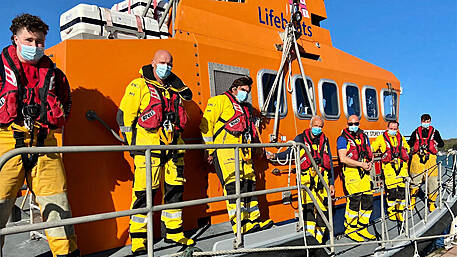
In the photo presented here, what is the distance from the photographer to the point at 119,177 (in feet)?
10.0

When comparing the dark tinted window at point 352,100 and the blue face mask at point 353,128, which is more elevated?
the dark tinted window at point 352,100

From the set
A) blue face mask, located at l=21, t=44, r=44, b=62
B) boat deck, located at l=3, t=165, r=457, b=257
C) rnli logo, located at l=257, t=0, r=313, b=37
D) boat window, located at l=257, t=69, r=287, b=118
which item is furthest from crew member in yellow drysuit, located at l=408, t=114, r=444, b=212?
blue face mask, located at l=21, t=44, r=44, b=62

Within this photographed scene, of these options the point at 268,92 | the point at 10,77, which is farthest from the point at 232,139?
the point at 10,77


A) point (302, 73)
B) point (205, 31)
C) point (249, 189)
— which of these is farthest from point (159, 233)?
point (302, 73)

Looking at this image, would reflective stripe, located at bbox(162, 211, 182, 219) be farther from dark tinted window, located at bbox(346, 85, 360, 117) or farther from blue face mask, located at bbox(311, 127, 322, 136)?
dark tinted window, located at bbox(346, 85, 360, 117)

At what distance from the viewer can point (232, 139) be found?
11.1 feet

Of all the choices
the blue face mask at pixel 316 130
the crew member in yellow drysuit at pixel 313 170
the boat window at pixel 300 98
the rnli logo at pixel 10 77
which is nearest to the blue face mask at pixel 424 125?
the boat window at pixel 300 98

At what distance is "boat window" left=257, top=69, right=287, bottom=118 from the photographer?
4.31 meters

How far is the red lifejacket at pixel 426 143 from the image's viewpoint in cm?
654

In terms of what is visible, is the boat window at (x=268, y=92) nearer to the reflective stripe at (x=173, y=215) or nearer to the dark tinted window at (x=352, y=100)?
the dark tinted window at (x=352, y=100)

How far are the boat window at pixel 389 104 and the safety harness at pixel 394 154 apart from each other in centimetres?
84

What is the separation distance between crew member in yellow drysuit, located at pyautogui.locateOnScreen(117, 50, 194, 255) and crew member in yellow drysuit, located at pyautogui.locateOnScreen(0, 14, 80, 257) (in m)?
0.53

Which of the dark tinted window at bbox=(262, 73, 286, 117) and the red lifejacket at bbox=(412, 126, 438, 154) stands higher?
the dark tinted window at bbox=(262, 73, 286, 117)

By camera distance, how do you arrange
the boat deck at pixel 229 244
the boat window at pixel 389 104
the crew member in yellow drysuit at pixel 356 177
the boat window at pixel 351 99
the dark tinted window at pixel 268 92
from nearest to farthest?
the boat deck at pixel 229 244, the dark tinted window at pixel 268 92, the crew member in yellow drysuit at pixel 356 177, the boat window at pixel 351 99, the boat window at pixel 389 104
